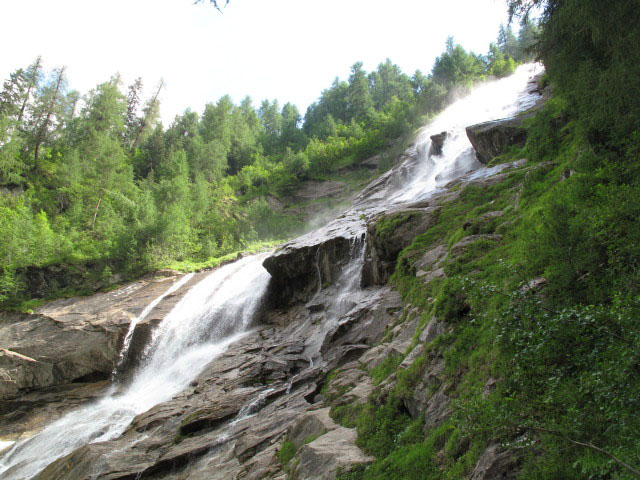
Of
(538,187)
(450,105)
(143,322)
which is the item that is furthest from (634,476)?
(450,105)

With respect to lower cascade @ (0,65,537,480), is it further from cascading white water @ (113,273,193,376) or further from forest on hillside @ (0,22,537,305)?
forest on hillside @ (0,22,537,305)

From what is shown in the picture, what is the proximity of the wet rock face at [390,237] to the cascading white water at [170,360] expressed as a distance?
26.3 feet

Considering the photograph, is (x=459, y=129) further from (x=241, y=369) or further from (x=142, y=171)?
(x=142, y=171)

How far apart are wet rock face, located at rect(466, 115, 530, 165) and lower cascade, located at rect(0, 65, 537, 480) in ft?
9.47

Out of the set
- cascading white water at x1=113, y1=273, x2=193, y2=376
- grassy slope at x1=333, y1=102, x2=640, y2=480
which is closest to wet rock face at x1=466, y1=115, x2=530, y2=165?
grassy slope at x1=333, y1=102, x2=640, y2=480

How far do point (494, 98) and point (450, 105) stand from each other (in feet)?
22.0

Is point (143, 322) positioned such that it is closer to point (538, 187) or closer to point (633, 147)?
point (538, 187)

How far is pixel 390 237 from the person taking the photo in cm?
1565

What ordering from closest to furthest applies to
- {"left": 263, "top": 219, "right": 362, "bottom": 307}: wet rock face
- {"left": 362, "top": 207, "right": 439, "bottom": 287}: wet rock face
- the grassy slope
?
the grassy slope < {"left": 362, "top": 207, "right": 439, "bottom": 287}: wet rock face < {"left": 263, "top": 219, "right": 362, "bottom": 307}: wet rock face

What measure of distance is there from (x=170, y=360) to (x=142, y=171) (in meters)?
37.1

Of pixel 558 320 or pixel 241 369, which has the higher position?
pixel 558 320

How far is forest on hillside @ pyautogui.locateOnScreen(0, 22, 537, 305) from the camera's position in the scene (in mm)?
29234

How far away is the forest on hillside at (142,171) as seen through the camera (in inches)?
1151

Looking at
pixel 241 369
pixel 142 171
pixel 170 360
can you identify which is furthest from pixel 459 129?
pixel 142 171
